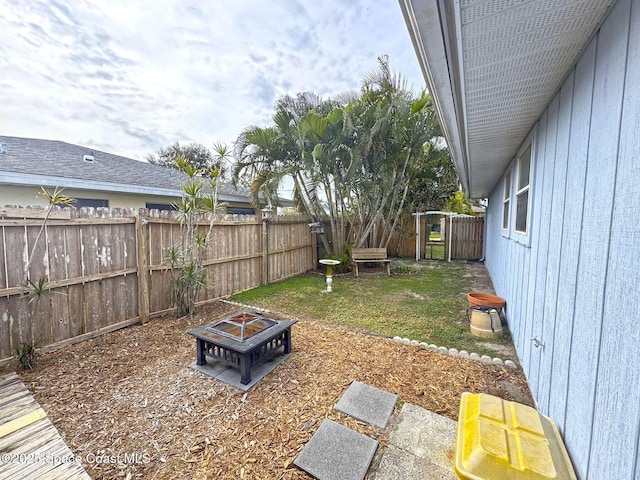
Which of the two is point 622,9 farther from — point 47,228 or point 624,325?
point 47,228

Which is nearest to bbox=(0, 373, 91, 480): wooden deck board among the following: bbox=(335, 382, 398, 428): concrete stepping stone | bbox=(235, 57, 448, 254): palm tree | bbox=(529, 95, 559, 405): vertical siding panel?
bbox=(335, 382, 398, 428): concrete stepping stone

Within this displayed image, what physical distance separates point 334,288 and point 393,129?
4520 millimetres

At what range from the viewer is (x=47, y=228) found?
3.30m

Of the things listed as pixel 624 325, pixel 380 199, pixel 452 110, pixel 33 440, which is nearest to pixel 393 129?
pixel 380 199

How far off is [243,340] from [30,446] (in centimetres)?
159

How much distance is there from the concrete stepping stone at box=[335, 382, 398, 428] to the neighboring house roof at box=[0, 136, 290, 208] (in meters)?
4.08

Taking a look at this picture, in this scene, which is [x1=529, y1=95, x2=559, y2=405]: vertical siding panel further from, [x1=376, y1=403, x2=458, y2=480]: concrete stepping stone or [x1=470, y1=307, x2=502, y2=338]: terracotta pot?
[x1=470, y1=307, x2=502, y2=338]: terracotta pot

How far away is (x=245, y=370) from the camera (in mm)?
2652

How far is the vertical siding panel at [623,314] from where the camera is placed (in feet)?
3.24

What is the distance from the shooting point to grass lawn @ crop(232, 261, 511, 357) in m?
3.87

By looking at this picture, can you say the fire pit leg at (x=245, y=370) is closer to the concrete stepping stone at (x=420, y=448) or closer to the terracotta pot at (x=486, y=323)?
the concrete stepping stone at (x=420, y=448)

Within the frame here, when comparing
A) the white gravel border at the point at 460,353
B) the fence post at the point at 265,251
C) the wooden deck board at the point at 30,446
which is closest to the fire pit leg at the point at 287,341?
the white gravel border at the point at 460,353

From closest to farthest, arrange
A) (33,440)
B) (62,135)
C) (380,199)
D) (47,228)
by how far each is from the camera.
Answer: (33,440)
(47,228)
(380,199)
(62,135)

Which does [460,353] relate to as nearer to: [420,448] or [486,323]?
[486,323]
